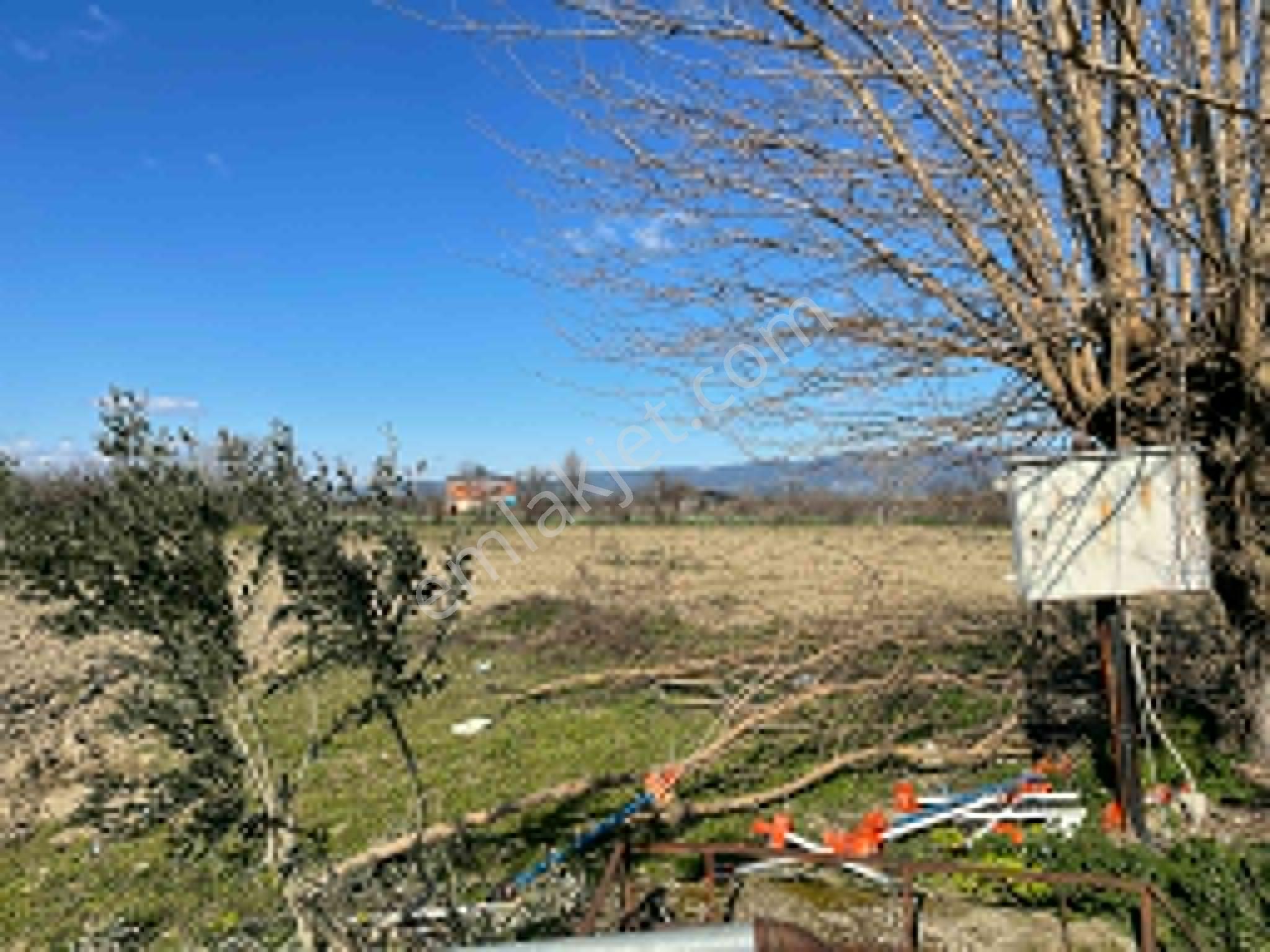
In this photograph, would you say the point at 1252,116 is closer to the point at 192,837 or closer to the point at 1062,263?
the point at 1062,263

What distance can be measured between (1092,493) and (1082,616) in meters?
3.75

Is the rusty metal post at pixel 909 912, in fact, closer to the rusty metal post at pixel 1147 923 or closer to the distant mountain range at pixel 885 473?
the rusty metal post at pixel 1147 923

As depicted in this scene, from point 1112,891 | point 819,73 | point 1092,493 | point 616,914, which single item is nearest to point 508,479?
point 616,914

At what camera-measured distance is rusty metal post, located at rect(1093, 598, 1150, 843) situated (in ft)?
14.1

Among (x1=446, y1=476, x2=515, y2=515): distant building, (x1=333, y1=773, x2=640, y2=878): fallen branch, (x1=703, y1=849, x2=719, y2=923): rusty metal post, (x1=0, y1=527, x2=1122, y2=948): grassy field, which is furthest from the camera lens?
(x1=0, y1=527, x2=1122, y2=948): grassy field

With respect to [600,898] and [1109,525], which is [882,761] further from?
[600,898]

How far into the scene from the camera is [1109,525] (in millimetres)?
4324

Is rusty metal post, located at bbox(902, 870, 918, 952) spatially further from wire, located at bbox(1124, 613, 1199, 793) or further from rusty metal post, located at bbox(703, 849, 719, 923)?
wire, located at bbox(1124, 613, 1199, 793)

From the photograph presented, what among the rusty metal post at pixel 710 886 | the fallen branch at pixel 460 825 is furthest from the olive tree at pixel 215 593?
the rusty metal post at pixel 710 886

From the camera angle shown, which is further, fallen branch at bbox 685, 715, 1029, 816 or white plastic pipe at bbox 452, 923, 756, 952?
fallen branch at bbox 685, 715, 1029, 816

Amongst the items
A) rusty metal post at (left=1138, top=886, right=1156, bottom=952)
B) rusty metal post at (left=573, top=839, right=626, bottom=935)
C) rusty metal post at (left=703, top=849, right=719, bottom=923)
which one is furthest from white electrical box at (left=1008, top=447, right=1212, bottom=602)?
rusty metal post at (left=573, top=839, right=626, bottom=935)

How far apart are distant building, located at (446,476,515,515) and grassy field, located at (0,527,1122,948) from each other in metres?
0.97

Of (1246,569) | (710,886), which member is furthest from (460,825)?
(1246,569)

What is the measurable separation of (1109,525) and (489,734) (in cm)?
583
